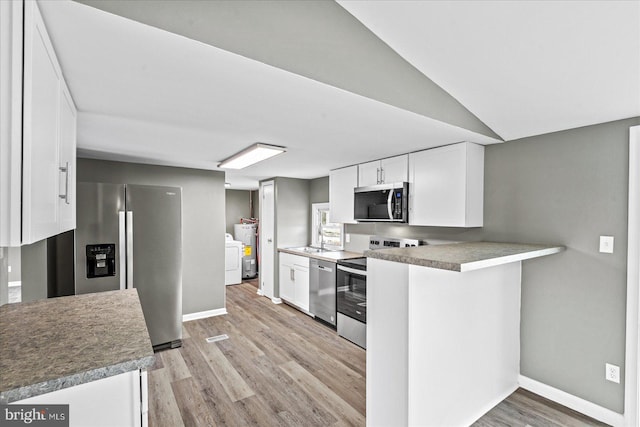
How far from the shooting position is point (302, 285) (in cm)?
455

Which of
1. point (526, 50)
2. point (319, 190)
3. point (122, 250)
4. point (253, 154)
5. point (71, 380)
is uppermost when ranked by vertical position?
point (526, 50)

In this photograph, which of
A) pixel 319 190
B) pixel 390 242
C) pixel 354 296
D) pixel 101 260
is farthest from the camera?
pixel 319 190

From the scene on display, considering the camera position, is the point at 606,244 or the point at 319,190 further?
the point at 319,190

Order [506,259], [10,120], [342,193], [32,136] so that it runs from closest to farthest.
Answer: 1. [10,120]
2. [32,136]
3. [506,259]
4. [342,193]

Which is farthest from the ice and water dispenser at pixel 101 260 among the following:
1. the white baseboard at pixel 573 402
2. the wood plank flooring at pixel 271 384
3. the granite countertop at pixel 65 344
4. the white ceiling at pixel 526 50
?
the white baseboard at pixel 573 402

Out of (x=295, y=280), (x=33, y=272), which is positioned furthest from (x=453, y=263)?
(x=295, y=280)

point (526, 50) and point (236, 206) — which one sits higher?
point (526, 50)

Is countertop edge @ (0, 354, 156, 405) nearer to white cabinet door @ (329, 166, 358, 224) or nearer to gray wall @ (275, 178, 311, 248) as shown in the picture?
white cabinet door @ (329, 166, 358, 224)

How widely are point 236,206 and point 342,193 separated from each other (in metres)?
4.61

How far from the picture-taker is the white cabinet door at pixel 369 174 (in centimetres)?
347

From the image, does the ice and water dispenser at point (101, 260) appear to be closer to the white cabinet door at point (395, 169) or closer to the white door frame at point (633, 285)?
the white cabinet door at point (395, 169)

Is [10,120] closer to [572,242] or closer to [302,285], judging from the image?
[572,242]

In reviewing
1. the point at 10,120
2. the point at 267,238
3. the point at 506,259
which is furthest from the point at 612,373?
the point at 267,238

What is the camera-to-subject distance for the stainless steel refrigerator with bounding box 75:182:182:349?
2992mm
